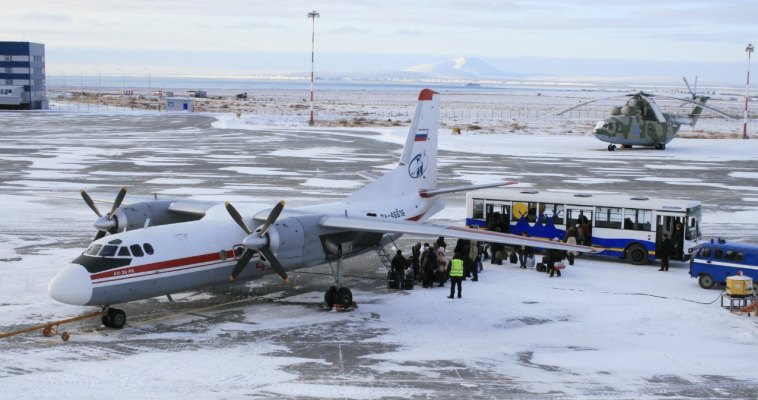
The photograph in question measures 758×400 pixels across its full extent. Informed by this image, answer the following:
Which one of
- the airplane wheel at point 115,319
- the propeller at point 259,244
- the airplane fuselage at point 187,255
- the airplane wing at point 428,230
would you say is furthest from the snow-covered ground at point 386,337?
the airplane wing at point 428,230

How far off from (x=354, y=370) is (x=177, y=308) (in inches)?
314

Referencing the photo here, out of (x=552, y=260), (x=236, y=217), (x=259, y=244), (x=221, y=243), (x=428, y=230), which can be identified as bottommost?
(x=552, y=260)

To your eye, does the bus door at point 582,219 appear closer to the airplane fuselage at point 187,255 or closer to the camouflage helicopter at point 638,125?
the airplane fuselage at point 187,255

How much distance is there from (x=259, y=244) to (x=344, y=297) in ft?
11.1

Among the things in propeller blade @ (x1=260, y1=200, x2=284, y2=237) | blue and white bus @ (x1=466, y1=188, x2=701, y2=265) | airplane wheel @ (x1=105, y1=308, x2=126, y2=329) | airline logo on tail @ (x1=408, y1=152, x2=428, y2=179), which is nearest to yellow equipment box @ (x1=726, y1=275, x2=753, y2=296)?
blue and white bus @ (x1=466, y1=188, x2=701, y2=265)

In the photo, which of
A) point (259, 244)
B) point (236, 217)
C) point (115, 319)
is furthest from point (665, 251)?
point (115, 319)

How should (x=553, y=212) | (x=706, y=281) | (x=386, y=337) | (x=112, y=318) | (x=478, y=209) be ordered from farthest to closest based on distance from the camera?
(x=478, y=209)
(x=553, y=212)
(x=706, y=281)
(x=386, y=337)
(x=112, y=318)

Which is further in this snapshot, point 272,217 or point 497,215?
point 497,215

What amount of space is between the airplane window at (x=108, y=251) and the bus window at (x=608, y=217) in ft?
62.8

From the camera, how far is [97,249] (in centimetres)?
2231

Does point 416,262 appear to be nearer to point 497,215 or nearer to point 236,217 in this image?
point 497,215

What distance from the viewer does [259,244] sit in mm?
23469

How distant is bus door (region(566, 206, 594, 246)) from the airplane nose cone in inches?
749

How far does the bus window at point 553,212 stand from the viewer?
33.8 metres
